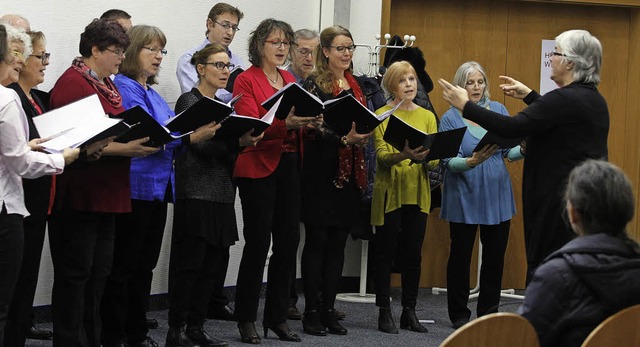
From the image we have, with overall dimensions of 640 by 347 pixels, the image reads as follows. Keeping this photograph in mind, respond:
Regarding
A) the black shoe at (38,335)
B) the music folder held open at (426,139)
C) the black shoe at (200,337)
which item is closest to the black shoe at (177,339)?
the black shoe at (200,337)

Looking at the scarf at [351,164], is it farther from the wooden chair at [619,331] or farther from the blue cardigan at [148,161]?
the wooden chair at [619,331]

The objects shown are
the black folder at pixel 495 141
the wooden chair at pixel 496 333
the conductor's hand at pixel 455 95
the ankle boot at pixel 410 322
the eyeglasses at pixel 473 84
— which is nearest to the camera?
the wooden chair at pixel 496 333

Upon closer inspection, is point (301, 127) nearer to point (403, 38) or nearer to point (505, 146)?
point (505, 146)

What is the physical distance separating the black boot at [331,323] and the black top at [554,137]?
4.89ft

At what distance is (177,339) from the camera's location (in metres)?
4.38

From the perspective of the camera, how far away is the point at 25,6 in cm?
490

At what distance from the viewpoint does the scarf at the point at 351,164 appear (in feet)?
16.2

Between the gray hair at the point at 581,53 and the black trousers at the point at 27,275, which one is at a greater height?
the gray hair at the point at 581,53

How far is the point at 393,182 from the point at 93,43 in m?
1.93


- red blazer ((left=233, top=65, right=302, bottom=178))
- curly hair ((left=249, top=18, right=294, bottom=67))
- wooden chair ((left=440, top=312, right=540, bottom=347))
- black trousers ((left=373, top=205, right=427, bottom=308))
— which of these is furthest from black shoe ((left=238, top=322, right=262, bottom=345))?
wooden chair ((left=440, top=312, right=540, bottom=347))

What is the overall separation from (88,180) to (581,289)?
2.16 metres

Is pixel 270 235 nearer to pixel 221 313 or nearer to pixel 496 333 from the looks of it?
pixel 221 313

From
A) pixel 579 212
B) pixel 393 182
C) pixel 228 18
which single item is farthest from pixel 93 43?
pixel 579 212

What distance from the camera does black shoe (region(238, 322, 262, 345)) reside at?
184 inches
